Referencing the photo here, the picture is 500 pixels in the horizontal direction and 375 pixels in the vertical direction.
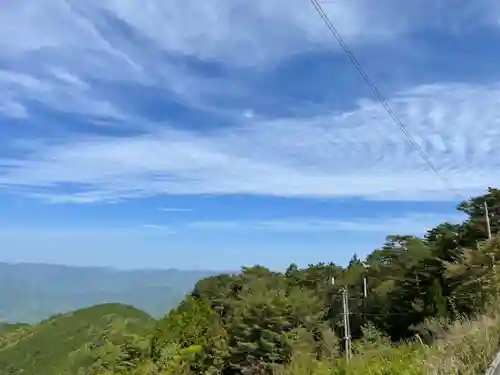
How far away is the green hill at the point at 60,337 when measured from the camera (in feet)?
256

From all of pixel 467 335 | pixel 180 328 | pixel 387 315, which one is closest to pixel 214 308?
pixel 180 328

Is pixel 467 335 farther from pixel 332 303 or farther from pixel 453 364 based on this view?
pixel 332 303

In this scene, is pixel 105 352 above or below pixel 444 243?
below

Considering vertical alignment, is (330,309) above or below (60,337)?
above

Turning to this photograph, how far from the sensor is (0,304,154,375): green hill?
256ft

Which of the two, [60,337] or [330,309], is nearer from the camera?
[330,309]

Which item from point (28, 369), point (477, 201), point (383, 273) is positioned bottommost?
point (28, 369)

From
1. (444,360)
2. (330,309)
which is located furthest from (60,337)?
(444,360)

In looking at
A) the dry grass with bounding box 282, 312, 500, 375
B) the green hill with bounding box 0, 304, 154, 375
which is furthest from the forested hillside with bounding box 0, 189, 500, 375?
the green hill with bounding box 0, 304, 154, 375

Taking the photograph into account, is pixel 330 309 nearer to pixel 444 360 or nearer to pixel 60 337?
pixel 444 360

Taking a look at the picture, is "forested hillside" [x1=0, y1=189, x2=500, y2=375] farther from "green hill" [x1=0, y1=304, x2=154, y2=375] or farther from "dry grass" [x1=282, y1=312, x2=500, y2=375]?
"green hill" [x1=0, y1=304, x2=154, y2=375]

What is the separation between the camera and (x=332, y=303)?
4744 cm

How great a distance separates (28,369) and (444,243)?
234ft

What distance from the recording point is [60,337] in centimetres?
9925
